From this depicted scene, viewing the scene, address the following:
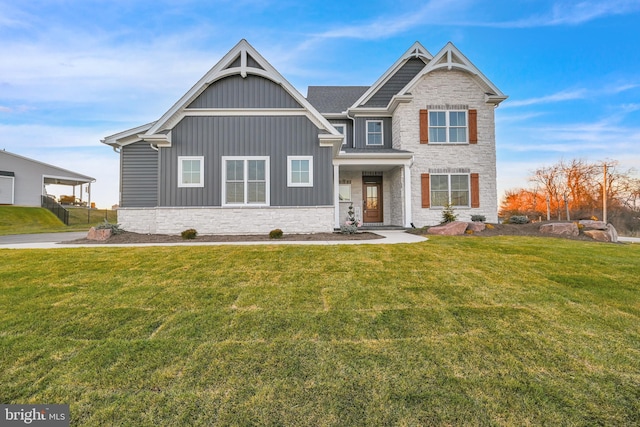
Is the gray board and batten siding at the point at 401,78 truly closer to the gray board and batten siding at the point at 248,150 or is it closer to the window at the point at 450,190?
the window at the point at 450,190

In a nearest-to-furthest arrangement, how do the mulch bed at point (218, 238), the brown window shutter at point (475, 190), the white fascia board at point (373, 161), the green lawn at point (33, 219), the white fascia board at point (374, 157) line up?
the mulch bed at point (218, 238)
the white fascia board at point (374, 157)
the white fascia board at point (373, 161)
the brown window shutter at point (475, 190)
the green lawn at point (33, 219)

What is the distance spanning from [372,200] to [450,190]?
4.02m

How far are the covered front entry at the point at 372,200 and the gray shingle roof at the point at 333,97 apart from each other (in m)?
4.53

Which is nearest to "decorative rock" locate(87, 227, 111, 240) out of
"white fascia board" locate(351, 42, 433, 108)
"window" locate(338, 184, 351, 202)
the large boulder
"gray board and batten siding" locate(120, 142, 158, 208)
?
"gray board and batten siding" locate(120, 142, 158, 208)

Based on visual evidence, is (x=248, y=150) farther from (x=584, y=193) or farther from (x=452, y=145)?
(x=584, y=193)

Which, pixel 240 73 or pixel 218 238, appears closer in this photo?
pixel 218 238

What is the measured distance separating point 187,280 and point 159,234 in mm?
7035

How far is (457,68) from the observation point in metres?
13.8

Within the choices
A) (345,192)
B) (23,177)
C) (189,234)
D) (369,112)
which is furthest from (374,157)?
(23,177)

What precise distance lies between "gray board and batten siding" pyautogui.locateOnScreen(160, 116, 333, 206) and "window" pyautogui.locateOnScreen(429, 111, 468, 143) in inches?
245

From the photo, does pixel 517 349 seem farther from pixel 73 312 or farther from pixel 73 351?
pixel 73 312

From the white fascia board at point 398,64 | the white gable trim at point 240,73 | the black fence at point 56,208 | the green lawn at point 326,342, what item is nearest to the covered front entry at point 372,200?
the white fascia board at point 398,64

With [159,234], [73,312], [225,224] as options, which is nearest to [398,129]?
[225,224]

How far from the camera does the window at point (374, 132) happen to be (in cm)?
1545
